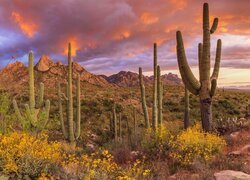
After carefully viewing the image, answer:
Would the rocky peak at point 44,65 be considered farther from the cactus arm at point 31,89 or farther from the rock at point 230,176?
the rock at point 230,176

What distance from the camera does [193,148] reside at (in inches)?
406

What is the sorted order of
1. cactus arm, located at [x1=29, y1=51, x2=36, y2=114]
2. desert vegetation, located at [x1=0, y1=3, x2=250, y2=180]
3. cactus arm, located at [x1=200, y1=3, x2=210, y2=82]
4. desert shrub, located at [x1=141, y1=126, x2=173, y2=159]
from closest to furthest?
desert vegetation, located at [x1=0, y1=3, x2=250, y2=180]
desert shrub, located at [x1=141, y1=126, x2=173, y2=159]
cactus arm, located at [x1=200, y1=3, x2=210, y2=82]
cactus arm, located at [x1=29, y1=51, x2=36, y2=114]

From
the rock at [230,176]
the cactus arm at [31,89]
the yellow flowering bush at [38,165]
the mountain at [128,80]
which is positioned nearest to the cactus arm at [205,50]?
the rock at [230,176]

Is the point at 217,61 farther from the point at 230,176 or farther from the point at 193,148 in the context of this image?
the point at 230,176

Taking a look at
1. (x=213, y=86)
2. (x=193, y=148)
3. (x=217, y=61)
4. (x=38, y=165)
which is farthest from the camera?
(x=217, y=61)

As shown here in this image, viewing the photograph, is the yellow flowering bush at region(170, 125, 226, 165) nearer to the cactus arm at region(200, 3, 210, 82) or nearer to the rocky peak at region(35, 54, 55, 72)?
the cactus arm at region(200, 3, 210, 82)

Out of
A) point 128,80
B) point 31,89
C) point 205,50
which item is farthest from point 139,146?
point 128,80

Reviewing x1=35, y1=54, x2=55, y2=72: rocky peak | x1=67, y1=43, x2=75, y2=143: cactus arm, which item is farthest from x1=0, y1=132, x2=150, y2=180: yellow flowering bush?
x1=35, y1=54, x2=55, y2=72: rocky peak

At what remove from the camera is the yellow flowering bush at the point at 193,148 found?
32.7 feet

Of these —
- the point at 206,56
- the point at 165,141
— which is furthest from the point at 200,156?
the point at 206,56

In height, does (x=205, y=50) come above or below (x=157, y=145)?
above

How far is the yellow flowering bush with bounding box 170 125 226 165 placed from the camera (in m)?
9.96

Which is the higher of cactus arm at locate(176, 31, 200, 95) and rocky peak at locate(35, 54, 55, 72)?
rocky peak at locate(35, 54, 55, 72)

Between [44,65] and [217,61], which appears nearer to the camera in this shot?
[217,61]
